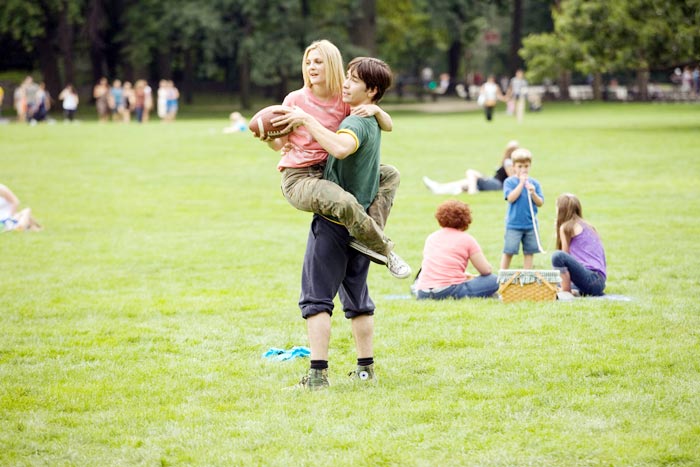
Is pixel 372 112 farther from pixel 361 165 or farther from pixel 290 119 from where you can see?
pixel 290 119

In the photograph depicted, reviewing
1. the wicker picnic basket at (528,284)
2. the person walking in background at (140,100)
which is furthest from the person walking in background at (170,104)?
the wicker picnic basket at (528,284)

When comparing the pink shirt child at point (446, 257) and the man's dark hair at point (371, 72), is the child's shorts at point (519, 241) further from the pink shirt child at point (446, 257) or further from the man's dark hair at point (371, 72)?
the man's dark hair at point (371, 72)

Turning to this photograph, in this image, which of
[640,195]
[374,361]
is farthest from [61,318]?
[640,195]

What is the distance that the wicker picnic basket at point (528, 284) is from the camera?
31.7 ft

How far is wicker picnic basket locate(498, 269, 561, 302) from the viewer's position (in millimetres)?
9656

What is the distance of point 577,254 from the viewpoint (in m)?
10.3

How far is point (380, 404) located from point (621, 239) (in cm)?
902

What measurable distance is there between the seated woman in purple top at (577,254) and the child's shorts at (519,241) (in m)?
1.02

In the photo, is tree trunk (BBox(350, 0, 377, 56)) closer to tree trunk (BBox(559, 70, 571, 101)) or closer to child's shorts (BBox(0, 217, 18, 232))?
tree trunk (BBox(559, 70, 571, 101))

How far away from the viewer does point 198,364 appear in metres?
7.64

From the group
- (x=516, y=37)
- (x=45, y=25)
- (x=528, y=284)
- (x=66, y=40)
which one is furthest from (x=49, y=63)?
(x=528, y=284)

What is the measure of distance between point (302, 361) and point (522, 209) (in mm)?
4618

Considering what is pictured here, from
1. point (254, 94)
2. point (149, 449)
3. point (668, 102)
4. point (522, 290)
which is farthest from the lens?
point (254, 94)

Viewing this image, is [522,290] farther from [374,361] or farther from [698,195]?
[698,195]
